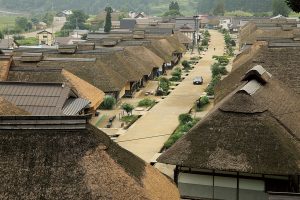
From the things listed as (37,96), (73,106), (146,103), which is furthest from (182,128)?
(146,103)

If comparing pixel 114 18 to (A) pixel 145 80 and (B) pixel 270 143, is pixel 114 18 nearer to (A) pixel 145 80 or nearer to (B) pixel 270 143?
(A) pixel 145 80

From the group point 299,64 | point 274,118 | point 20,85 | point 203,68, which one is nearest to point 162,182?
point 274,118

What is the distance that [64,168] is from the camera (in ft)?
51.0

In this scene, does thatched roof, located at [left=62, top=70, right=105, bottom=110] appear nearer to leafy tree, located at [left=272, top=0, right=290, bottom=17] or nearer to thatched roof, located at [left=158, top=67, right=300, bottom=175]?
thatched roof, located at [left=158, top=67, right=300, bottom=175]

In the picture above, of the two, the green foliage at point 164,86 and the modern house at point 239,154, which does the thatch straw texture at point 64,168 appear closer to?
the modern house at point 239,154

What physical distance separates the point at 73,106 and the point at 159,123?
12320mm

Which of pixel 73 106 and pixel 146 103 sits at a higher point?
pixel 73 106

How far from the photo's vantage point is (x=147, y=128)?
129ft

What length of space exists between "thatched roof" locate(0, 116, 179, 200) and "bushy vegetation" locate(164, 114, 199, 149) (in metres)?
17.0

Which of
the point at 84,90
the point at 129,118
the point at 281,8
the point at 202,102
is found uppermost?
the point at 281,8

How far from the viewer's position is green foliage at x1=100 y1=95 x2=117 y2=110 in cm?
4428

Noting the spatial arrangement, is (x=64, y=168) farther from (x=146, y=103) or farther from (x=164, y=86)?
(x=164, y=86)

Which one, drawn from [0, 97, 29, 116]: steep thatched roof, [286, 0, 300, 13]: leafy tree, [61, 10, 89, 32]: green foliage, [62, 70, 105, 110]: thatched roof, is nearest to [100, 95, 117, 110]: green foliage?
[62, 70, 105, 110]: thatched roof

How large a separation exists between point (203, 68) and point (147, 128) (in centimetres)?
3896
